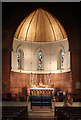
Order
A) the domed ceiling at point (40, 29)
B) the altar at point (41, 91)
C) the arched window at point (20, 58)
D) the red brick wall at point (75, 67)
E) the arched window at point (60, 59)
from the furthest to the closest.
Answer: the arched window at point (20, 58), the arched window at point (60, 59), the domed ceiling at point (40, 29), the altar at point (41, 91), the red brick wall at point (75, 67)

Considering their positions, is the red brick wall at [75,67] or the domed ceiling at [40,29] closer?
the red brick wall at [75,67]

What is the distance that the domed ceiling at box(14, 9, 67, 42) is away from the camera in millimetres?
20969

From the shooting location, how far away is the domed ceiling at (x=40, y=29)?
21.0 meters

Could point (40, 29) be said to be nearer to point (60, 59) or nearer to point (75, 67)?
point (60, 59)

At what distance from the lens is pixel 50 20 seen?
21.1m

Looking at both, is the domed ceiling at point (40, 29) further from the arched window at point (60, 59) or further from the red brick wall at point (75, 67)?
the red brick wall at point (75, 67)

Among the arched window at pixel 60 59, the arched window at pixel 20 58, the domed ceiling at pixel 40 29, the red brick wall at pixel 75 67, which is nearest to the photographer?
the red brick wall at pixel 75 67

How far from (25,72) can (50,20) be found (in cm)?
537

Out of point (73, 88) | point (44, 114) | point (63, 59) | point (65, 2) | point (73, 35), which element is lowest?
point (44, 114)

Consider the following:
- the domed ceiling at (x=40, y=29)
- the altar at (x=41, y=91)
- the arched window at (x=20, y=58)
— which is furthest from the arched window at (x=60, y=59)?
the arched window at (x=20, y=58)

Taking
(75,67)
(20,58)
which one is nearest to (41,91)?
(75,67)

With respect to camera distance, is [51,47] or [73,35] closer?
[73,35]

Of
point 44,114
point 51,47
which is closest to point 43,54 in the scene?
point 51,47

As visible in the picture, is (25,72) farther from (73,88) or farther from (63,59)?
(73,88)
